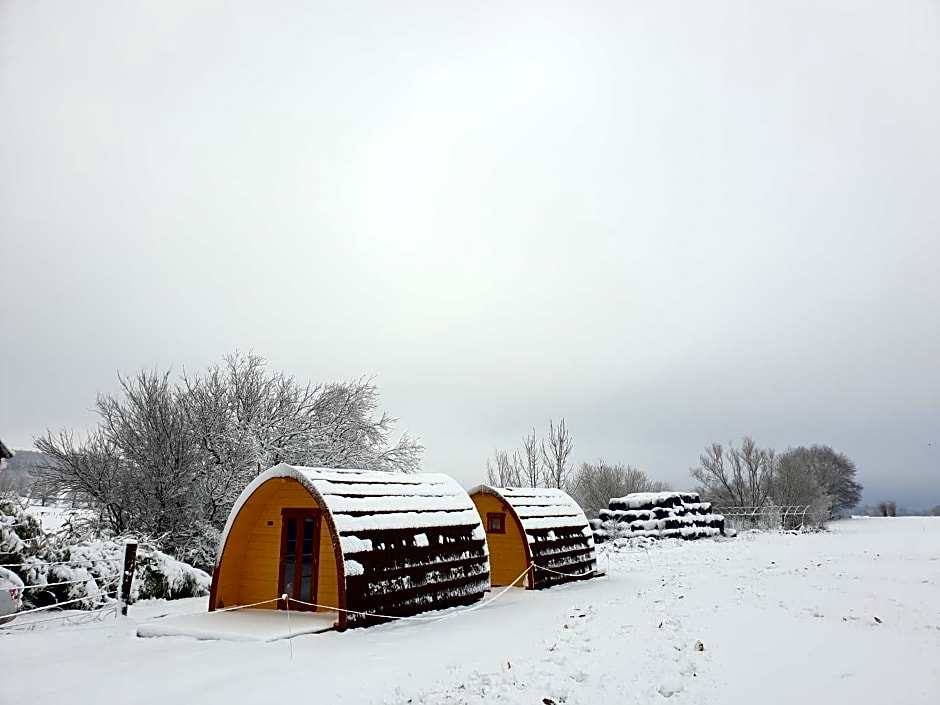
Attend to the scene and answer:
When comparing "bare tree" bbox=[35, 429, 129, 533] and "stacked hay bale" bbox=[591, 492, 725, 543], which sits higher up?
"bare tree" bbox=[35, 429, 129, 533]

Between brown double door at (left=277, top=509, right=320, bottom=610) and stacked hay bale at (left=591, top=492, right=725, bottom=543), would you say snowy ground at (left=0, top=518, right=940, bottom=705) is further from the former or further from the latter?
stacked hay bale at (left=591, top=492, right=725, bottom=543)

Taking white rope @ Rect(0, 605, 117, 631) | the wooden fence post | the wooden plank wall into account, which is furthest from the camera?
the wooden fence post

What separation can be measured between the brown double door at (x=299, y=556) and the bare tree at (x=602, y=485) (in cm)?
3669

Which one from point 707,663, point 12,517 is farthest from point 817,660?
point 12,517

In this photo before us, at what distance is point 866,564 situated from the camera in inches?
723

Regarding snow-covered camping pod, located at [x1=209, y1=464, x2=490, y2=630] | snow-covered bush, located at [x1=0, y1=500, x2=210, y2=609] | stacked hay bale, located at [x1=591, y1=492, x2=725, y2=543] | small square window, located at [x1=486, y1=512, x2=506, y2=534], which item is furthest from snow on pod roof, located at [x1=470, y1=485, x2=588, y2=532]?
stacked hay bale, located at [x1=591, y1=492, x2=725, y2=543]

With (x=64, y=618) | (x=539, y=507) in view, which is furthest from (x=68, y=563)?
(x=539, y=507)

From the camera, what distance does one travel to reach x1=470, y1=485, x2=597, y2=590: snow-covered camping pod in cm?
1564

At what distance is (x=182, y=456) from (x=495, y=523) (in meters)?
10.8

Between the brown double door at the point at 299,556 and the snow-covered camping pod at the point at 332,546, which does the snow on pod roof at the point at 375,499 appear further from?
the brown double door at the point at 299,556

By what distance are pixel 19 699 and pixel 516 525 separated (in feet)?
36.6

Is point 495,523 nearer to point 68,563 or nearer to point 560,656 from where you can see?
point 560,656

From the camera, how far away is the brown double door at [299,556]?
38.1ft

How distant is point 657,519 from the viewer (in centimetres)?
3045
